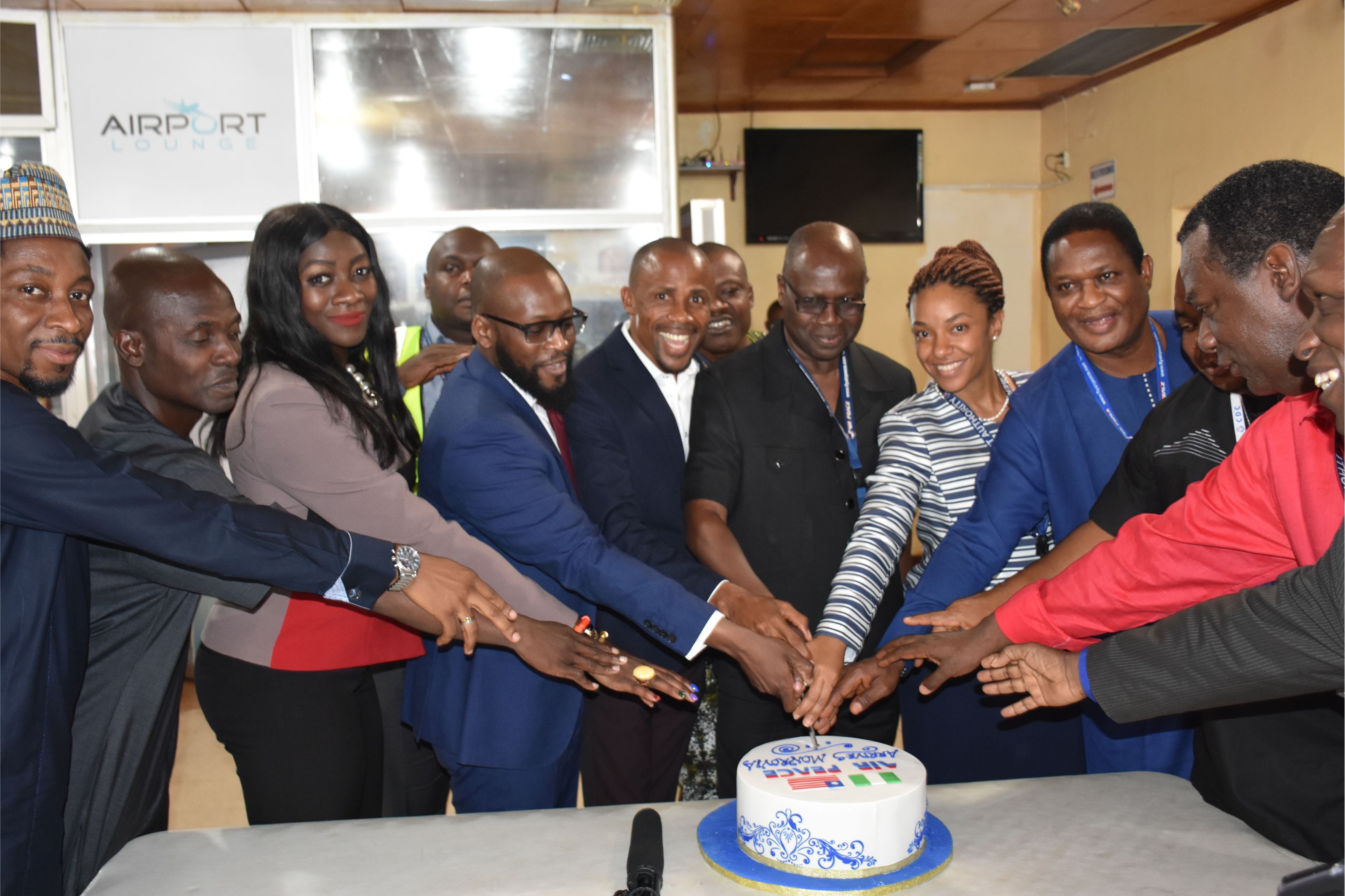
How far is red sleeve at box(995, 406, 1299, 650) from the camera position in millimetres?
1677

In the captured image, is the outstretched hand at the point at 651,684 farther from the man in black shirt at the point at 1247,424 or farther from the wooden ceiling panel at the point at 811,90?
the wooden ceiling panel at the point at 811,90

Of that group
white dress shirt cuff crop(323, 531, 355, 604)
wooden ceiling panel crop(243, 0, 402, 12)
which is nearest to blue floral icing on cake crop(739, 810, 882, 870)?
white dress shirt cuff crop(323, 531, 355, 604)

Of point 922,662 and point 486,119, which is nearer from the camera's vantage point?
point 922,662

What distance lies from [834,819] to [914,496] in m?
1.21

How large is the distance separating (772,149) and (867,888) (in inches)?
301

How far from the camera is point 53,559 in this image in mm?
1597

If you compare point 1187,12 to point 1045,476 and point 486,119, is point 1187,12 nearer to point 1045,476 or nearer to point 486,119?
point 486,119

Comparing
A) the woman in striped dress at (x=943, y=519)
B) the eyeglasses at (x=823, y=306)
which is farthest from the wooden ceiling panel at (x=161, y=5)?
the woman in striped dress at (x=943, y=519)

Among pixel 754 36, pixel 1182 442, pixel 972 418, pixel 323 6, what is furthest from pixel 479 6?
pixel 1182 442

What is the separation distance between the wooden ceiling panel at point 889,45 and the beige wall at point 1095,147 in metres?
0.15

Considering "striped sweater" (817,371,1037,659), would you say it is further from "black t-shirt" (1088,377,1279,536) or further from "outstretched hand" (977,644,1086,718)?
"outstretched hand" (977,644,1086,718)

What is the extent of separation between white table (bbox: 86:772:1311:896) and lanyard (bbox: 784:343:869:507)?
1.03 m

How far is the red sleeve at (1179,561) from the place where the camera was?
1677 millimetres

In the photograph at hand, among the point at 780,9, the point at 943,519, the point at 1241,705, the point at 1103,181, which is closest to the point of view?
the point at 1241,705
